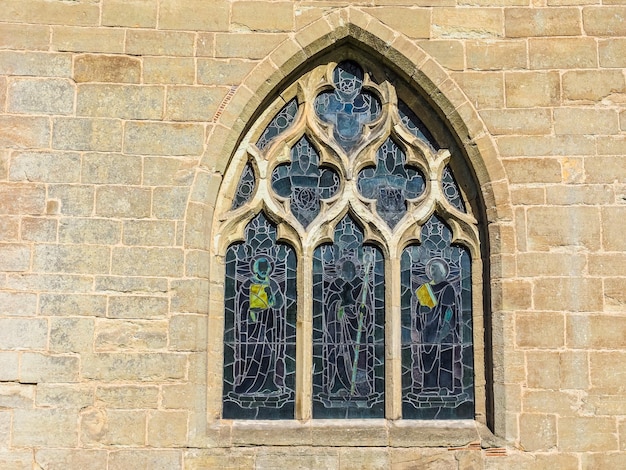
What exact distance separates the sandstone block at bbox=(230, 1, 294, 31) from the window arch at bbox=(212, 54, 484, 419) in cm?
48

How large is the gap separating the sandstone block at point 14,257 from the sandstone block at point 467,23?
11.2 ft

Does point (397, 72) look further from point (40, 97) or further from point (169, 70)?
point (40, 97)

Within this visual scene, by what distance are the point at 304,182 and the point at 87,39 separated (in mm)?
1944

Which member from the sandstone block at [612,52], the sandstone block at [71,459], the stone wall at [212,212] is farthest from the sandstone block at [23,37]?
the sandstone block at [612,52]

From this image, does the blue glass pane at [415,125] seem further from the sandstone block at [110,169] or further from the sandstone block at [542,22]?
the sandstone block at [110,169]

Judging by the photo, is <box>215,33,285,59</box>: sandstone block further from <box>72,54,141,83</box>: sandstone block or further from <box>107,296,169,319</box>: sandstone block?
<box>107,296,169,319</box>: sandstone block

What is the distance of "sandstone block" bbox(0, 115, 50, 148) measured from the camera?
6.44 m

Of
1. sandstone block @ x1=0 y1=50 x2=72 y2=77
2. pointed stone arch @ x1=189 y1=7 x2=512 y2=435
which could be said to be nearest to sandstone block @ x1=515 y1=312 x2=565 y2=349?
pointed stone arch @ x1=189 y1=7 x2=512 y2=435

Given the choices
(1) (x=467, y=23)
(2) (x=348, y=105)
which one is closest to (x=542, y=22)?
(1) (x=467, y=23)

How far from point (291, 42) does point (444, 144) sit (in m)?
1.42

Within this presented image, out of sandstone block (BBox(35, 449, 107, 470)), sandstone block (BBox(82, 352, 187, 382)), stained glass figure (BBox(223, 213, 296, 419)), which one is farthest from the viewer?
stained glass figure (BBox(223, 213, 296, 419))

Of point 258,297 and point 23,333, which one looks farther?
point 258,297

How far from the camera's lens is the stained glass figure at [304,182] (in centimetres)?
682

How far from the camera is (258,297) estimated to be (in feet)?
21.9
